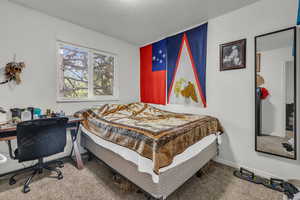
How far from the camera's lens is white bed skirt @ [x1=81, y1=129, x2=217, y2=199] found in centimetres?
130

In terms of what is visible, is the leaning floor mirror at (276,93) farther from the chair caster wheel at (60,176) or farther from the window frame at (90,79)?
the chair caster wheel at (60,176)

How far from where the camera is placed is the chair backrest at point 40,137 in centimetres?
158

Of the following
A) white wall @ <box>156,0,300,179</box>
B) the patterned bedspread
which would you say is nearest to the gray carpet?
white wall @ <box>156,0,300,179</box>

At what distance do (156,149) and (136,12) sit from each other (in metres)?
2.23

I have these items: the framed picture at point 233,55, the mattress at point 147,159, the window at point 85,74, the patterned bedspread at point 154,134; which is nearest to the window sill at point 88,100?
the window at point 85,74

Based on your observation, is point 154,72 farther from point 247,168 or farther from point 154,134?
point 247,168

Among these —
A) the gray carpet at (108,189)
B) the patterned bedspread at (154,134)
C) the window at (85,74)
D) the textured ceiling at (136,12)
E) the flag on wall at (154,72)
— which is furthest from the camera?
the flag on wall at (154,72)

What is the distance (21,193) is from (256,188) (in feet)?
9.68

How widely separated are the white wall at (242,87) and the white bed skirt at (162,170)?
1.32 feet

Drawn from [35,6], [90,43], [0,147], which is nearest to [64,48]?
A: [90,43]

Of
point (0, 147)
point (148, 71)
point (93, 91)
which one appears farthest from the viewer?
point (148, 71)

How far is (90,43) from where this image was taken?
2.82 metres

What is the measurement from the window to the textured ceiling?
0.56 metres

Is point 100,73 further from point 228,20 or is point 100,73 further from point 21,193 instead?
point 228,20
